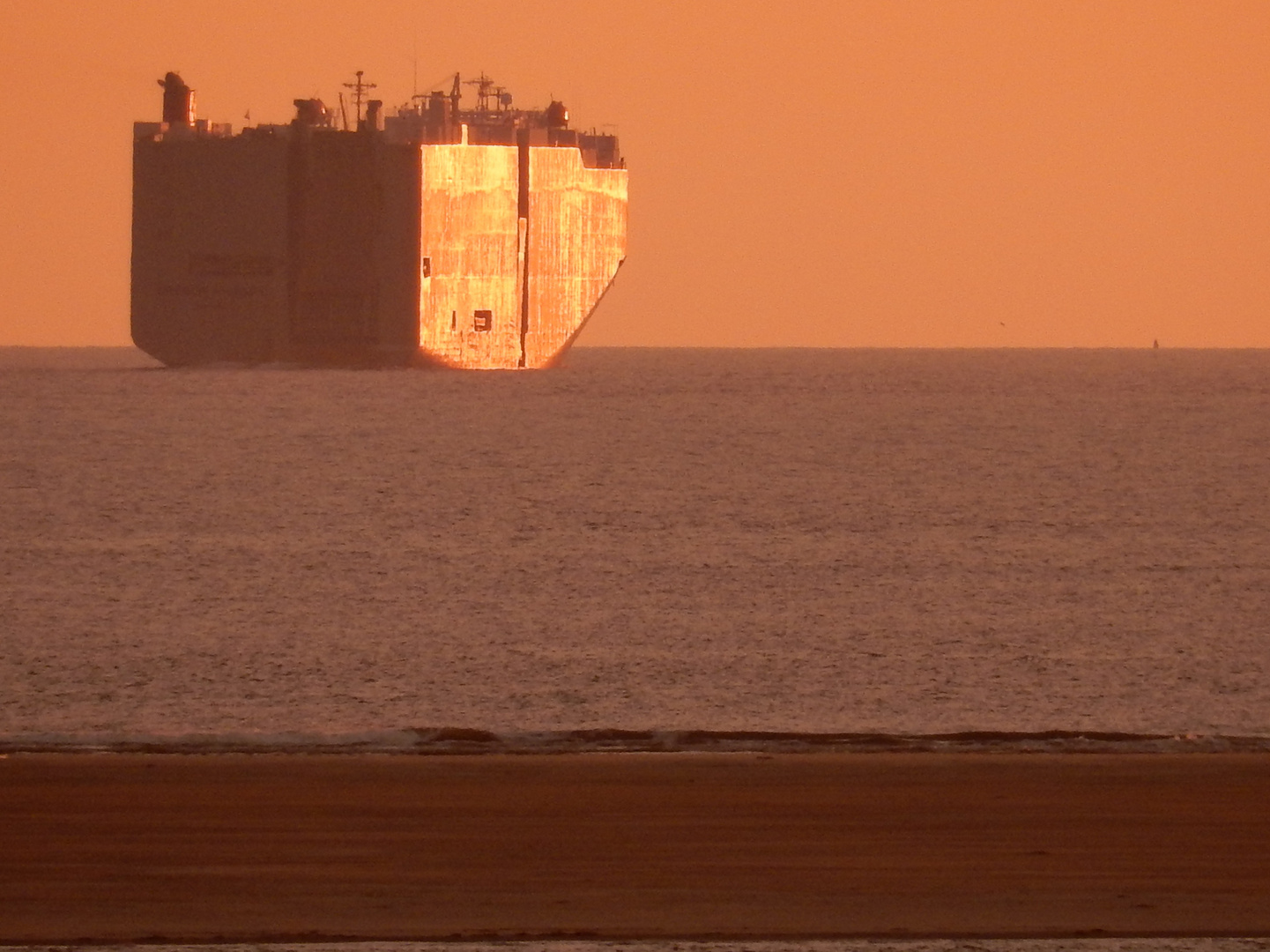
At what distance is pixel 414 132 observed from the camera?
285 feet

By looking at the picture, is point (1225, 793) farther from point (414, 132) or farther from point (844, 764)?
point (414, 132)

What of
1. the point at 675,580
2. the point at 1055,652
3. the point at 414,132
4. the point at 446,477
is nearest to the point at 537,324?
the point at 414,132

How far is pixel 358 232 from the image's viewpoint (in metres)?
Result: 78.7

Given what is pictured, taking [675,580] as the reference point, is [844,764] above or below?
above

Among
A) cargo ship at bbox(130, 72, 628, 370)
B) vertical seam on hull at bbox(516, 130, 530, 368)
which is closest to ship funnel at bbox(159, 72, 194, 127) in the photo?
cargo ship at bbox(130, 72, 628, 370)

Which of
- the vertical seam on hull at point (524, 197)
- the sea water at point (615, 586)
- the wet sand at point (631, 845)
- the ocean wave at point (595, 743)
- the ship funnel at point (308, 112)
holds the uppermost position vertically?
the ship funnel at point (308, 112)

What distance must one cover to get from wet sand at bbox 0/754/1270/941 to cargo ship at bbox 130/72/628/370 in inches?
2811

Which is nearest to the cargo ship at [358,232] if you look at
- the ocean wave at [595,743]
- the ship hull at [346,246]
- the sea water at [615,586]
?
the ship hull at [346,246]

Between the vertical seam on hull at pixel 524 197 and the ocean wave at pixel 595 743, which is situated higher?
the vertical seam on hull at pixel 524 197

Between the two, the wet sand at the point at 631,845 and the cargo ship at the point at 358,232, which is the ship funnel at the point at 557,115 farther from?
the wet sand at the point at 631,845

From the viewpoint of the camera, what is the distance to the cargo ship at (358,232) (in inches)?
Answer: 3098

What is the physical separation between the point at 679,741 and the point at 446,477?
3637 centimetres

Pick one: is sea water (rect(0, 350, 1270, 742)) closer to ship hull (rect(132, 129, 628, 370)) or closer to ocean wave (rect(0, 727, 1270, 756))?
ocean wave (rect(0, 727, 1270, 756))

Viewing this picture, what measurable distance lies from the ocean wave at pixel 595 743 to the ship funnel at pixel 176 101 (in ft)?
252
